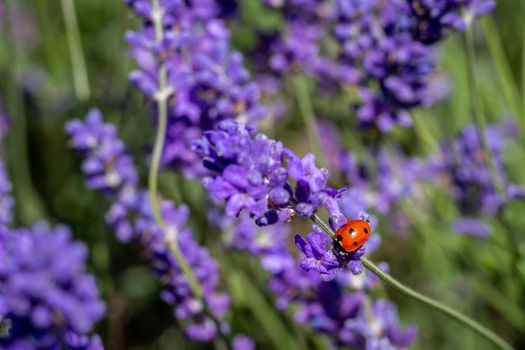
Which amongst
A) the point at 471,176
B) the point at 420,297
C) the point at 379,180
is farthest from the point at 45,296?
the point at 471,176

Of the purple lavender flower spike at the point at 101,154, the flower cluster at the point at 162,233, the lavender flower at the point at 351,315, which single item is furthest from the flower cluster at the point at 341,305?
→ the purple lavender flower spike at the point at 101,154

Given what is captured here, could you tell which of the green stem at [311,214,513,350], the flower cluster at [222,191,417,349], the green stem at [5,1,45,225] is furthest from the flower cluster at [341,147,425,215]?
the green stem at [5,1,45,225]

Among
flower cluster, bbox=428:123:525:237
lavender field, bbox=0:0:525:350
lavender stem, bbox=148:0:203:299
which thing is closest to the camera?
lavender field, bbox=0:0:525:350

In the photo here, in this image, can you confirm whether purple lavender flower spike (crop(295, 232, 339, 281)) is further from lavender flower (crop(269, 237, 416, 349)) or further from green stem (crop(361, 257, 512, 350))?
lavender flower (crop(269, 237, 416, 349))

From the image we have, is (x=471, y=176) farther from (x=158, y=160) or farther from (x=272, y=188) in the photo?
(x=272, y=188)

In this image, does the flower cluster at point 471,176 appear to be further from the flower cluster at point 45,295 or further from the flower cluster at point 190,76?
the flower cluster at point 45,295

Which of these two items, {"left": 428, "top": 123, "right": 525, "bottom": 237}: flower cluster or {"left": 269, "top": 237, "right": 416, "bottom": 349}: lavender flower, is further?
{"left": 428, "top": 123, "right": 525, "bottom": 237}: flower cluster

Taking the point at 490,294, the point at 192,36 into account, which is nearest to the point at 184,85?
the point at 192,36
